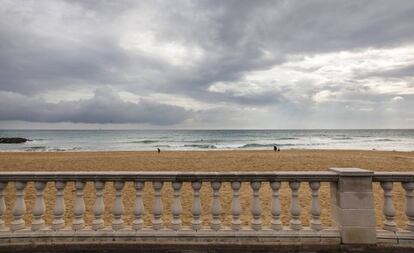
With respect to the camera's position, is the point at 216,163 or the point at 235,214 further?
the point at 216,163

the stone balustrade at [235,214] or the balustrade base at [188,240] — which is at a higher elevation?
the stone balustrade at [235,214]

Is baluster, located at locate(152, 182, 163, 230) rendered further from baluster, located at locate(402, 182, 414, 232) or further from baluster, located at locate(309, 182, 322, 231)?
baluster, located at locate(402, 182, 414, 232)

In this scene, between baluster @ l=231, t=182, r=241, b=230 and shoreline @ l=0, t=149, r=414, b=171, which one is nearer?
baluster @ l=231, t=182, r=241, b=230

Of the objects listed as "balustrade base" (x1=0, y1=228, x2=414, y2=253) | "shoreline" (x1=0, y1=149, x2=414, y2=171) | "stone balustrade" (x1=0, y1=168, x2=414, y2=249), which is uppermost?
"stone balustrade" (x1=0, y1=168, x2=414, y2=249)

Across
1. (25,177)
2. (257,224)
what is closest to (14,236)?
(25,177)

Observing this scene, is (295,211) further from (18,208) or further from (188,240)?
(18,208)

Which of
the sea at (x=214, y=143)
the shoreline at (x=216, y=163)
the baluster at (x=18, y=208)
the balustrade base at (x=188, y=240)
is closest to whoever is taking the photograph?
the balustrade base at (x=188, y=240)

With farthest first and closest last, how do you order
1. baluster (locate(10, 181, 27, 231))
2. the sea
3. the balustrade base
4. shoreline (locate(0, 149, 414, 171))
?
the sea < shoreline (locate(0, 149, 414, 171)) < baluster (locate(10, 181, 27, 231)) < the balustrade base

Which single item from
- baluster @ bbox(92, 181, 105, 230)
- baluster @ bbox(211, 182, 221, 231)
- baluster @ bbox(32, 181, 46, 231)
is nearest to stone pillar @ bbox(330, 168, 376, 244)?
baluster @ bbox(211, 182, 221, 231)

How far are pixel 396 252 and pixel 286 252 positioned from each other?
1522 mm

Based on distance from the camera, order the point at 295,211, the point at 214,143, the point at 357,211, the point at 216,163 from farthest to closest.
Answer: the point at 214,143 < the point at 216,163 < the point at 295,211 < the point at 357,211

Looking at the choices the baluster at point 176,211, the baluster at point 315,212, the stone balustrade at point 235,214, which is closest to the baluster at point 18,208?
the stone balustrade at point 235,214

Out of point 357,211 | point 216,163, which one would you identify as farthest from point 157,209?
point 216,163

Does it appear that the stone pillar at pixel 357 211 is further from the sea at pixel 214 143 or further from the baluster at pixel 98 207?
the sea at pixel 214 143
